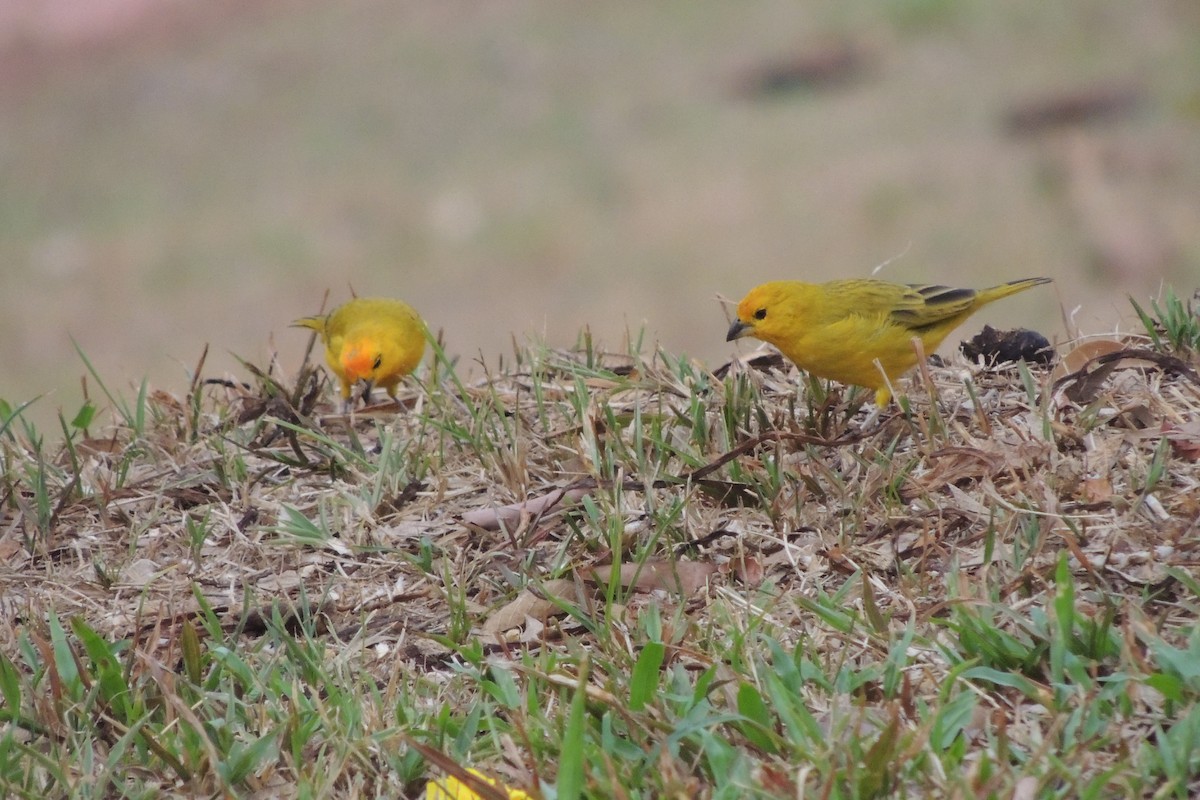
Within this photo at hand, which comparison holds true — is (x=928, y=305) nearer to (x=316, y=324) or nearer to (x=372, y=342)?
(x=372, y=342)

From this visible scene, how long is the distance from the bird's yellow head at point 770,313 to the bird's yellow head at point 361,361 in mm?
1510

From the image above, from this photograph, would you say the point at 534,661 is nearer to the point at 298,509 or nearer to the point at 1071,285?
the point at 298,509

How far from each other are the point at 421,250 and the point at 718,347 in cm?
387

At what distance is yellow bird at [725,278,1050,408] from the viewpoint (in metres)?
3.92

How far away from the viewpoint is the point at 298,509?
3721 mm

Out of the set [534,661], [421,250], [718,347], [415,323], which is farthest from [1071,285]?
[534,661]

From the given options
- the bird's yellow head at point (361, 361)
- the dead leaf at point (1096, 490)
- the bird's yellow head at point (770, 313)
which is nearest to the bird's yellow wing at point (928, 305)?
the bird's yellow head at point (770, 313)

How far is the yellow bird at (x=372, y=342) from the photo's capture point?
504 centimetres

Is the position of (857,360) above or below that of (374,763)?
above

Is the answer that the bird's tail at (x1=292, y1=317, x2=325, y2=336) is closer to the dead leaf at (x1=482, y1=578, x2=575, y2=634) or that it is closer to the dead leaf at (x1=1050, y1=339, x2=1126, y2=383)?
the dead leaf at (x1=482, y1=578, x2=575, y2=634)

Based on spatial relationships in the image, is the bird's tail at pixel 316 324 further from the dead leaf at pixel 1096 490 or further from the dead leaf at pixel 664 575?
the dead leaf at pixel 1096 490

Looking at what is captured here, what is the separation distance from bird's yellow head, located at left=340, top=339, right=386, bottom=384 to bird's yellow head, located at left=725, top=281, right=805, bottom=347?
4.95ft

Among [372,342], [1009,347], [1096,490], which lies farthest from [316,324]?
[1096,490]

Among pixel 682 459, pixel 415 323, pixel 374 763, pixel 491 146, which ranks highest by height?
pixel 491 146
